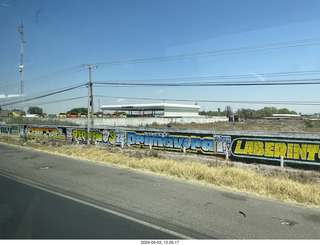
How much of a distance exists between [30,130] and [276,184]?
31.6 m

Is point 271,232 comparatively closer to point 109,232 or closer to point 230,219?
point 230,219

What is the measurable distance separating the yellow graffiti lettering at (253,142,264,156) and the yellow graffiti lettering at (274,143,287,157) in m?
0.81

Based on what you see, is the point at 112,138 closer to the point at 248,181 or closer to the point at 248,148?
the point at 248,148

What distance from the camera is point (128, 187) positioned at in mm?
7680

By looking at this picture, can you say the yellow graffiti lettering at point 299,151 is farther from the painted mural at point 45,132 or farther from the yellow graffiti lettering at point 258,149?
the painted mural at point 45,132

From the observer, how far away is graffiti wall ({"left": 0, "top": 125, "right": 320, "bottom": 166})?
1301 centimetres

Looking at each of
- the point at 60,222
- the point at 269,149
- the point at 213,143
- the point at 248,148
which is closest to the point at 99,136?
the point at 213,143

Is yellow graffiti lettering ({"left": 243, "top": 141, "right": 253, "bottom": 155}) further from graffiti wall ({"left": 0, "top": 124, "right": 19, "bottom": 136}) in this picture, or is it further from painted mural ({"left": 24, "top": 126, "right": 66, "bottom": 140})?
graffiti wall ({"left": 0, "top": 124, "right": 19, "bottom": 136})

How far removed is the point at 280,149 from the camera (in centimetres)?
1366

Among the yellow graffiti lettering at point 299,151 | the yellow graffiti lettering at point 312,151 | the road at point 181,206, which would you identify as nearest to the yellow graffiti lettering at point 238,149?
the yellow graffiti lettering at point 299,151

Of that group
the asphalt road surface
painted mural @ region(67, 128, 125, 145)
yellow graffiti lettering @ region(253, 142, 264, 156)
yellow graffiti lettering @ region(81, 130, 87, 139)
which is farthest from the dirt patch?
the asphalt road surface

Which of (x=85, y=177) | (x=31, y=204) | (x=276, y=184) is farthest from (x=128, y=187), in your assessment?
(x=276, y=184)

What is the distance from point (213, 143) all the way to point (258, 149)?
10.5 feet

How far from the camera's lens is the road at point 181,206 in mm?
4594
